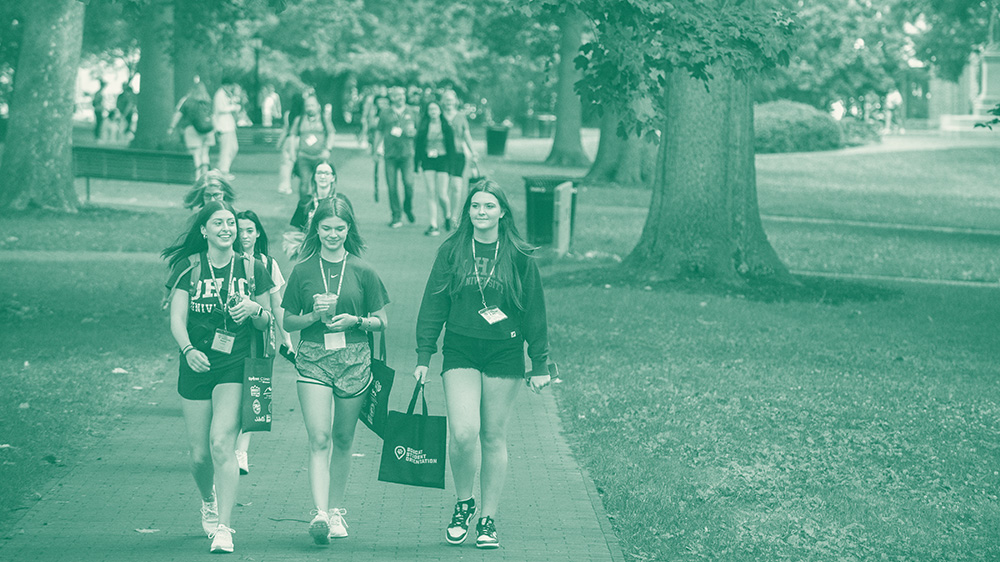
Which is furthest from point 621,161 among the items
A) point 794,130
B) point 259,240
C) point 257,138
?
point 259,240

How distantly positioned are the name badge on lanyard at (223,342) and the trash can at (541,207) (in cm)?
1155

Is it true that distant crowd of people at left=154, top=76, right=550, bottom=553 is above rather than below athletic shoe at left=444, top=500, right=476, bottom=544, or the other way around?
above

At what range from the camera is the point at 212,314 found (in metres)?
5.87

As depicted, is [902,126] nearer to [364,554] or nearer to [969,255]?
[969,255]

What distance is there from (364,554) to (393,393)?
3.52m

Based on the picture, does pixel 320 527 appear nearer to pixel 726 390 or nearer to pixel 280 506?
pixel 280 506

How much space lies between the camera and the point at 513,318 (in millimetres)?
5945

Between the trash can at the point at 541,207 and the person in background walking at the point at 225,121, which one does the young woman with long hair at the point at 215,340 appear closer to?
the trash can at the point at 541,207

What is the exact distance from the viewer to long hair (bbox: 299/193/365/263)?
5930 millimetres

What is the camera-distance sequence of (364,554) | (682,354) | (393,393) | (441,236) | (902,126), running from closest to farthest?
(364,554), (393,393), (682,354), (441,236), (902,126)

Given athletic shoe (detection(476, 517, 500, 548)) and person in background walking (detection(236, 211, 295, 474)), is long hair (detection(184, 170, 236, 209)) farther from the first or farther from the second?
athletic shoe (detection(476, 517, 500, 548))

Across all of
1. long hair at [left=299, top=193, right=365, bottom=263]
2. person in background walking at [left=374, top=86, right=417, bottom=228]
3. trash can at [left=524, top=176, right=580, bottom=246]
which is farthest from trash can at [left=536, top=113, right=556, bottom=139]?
long hair at [left=299, top=193, right=365, bottom=263]

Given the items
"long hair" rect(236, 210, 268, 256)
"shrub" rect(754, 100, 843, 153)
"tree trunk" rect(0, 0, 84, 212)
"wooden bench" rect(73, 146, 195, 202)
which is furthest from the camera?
"shrub" rect(754, 100, 843, 153)

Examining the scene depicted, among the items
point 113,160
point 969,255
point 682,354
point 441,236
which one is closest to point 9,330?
point 682,354
